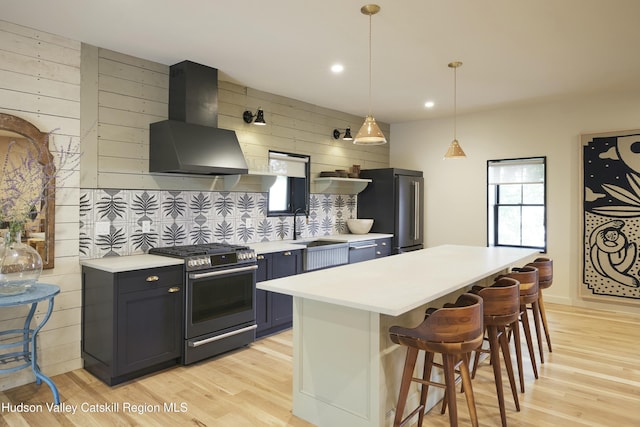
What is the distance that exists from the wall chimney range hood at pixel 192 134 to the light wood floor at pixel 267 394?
69.0 inches

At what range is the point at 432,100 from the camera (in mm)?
5484

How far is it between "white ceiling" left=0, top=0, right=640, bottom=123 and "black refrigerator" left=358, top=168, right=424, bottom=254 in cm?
165

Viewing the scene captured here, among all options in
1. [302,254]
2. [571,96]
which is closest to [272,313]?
[302,254]

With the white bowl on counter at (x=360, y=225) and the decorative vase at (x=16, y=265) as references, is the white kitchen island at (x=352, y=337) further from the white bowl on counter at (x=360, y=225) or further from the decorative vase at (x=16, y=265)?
the white bowl on counter at (x=360, y=225)

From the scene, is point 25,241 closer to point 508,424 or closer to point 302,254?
point 302,254

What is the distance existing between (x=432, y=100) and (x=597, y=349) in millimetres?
3385

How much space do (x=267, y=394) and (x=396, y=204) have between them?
3812 mm

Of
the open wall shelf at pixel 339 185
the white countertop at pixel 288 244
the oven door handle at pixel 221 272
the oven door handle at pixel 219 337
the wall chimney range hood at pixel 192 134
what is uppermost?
the wall chimney range hood at pixel 192 134

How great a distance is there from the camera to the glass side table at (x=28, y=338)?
2700 millimetres

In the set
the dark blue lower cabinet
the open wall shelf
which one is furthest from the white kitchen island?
the open wall shelf

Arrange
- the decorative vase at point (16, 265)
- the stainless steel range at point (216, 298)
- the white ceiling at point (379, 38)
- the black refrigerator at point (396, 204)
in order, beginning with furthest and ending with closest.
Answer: the black refrigerator at point (396, 204) < the stainless steel range at point (216, 298) < the white ceiling at point (379, 38) < the decorative vase at point (16, 265)

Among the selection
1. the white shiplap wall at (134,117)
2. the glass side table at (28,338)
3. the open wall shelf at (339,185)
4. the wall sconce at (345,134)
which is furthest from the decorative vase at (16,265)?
the wall sconce at (345,134)

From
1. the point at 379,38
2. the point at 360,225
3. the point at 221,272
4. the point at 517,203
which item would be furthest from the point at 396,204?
the point at 221,272

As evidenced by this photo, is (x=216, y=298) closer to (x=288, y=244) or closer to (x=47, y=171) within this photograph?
(x=288, y=244)
